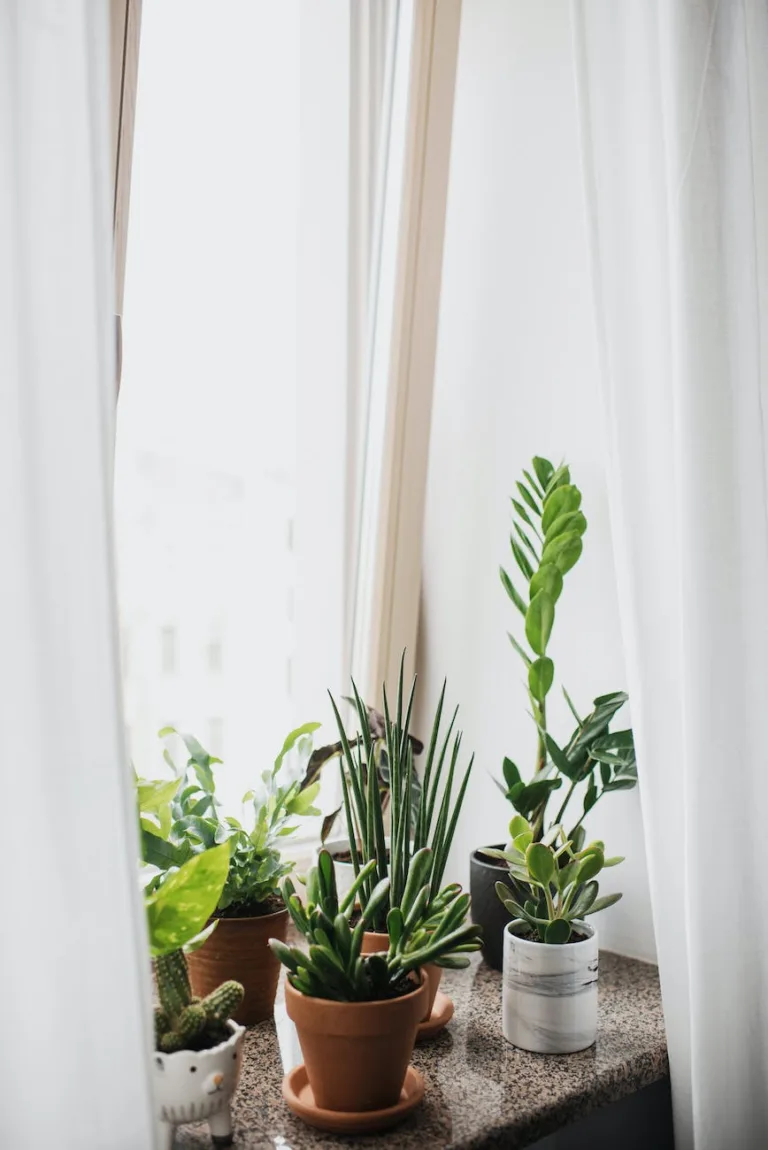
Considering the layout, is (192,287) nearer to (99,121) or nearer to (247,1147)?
(99,121)

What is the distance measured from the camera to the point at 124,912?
2.16 ft

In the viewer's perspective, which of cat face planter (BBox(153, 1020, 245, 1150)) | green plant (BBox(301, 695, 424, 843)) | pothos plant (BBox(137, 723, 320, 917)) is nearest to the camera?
cat face planter (BBox(153, 1020, 245, 1150))

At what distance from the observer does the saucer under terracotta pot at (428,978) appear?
3.06 ft

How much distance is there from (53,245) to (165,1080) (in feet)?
2.04

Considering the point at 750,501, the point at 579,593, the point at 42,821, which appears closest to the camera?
the point at 42,821

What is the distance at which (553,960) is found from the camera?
98 centimetres

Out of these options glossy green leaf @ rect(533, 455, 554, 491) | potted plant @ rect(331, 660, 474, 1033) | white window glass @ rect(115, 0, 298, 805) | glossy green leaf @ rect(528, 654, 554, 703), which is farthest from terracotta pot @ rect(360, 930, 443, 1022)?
glossy green leaf @ rect(533, 455, 554, 491)

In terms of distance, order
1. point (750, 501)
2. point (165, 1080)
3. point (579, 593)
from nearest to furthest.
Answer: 1. point (165, 1080)
2. point (750, 501)
3. point (579, 593)

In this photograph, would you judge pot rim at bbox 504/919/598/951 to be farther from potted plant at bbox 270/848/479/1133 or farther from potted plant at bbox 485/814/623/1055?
potted plant at bbox 270/848/479/1133

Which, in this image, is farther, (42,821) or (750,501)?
(750,501)

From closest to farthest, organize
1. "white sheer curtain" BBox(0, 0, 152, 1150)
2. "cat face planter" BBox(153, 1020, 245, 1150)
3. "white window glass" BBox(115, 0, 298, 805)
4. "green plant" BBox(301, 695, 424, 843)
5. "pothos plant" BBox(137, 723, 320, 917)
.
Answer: "white sheer curtain" BBox(0, 0, 152, 1150), "cat face planter" BBox(153, 1020, 245, 1150), "pothos plant" BBox(137, 723, 320, 917), "green plant" BBox(301, 695, 424, 843), "white window glass" BBox(115, 0, 298, 805)

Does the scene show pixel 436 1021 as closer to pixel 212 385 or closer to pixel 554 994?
pixel 554 994

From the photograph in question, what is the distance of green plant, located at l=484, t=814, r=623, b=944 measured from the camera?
993 millimetres

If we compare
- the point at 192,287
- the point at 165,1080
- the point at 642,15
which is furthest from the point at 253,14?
the point at 165,1080
